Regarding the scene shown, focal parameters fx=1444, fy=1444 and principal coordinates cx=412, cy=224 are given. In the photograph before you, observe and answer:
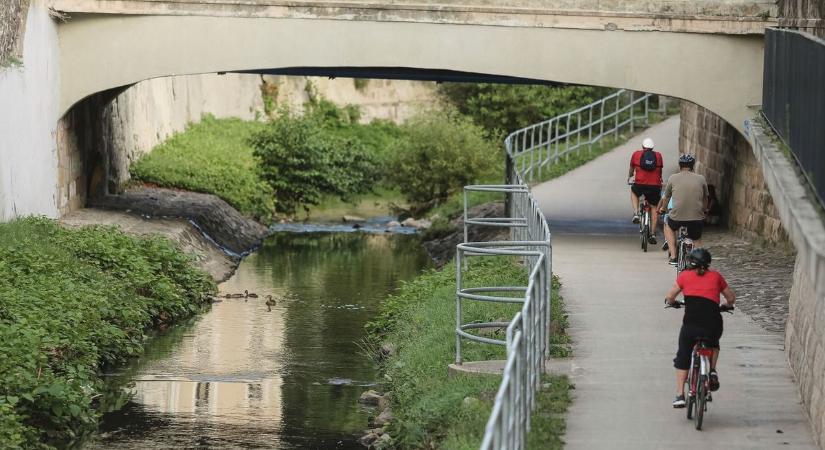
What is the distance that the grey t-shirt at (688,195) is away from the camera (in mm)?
16484

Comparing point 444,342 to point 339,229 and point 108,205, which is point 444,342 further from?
point 339,229

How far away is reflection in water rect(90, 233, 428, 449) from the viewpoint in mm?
14047

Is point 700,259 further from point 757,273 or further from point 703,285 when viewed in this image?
point 757,273

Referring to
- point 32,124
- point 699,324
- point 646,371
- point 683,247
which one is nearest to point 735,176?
point 683,247

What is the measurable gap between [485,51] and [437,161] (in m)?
12.3

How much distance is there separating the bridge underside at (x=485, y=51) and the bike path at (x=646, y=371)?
120 inches

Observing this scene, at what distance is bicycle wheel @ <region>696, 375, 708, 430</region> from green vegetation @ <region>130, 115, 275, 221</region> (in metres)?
22.4

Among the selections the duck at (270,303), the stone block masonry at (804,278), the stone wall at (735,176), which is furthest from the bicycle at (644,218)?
the stone block masonry at (804,278)

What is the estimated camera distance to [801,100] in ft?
39.1

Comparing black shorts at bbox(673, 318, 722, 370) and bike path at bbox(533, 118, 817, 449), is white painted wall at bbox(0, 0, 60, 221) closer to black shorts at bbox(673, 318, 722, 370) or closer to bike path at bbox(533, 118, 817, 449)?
bike path at bbox(533, 118, 817, 449)

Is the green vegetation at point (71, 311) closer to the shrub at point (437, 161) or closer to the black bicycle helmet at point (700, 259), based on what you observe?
the black bicycle helmet at point (700, 259)

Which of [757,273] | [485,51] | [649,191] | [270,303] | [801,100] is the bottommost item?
[270,303]

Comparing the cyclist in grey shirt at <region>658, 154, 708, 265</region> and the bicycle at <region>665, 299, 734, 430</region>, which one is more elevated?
the cyclist in grey shirt at <region>658, 154, 708, 265</region>

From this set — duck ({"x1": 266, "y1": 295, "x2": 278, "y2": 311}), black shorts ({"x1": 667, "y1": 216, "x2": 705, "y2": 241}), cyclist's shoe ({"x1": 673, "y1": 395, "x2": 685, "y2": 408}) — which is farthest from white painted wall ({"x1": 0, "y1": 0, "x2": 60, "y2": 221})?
cyclist's shoe ({"x1": 673, "y1": 395, "x2": 685, "y2": 408})
